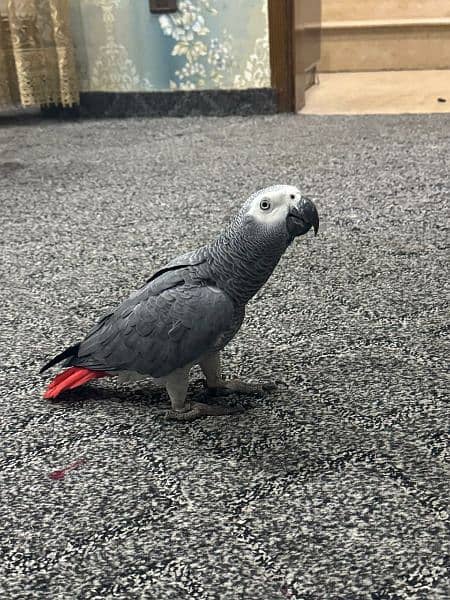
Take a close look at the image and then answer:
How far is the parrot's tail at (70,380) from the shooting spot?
79 centimetres

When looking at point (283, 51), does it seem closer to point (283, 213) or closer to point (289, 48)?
point (289, 48)

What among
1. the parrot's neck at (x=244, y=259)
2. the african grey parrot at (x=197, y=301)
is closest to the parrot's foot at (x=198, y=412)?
the african grey parrot at (x=197, y=301)

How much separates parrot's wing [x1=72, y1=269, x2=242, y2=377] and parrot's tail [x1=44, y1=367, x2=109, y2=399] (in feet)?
0.07

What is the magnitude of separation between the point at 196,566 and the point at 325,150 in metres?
1.55

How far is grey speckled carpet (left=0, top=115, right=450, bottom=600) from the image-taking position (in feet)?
1.92

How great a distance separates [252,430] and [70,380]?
22 centimetres

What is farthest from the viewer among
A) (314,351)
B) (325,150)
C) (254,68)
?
(254,68)

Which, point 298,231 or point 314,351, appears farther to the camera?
point 314,351

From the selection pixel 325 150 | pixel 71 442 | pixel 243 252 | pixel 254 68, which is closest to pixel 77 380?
pixel 71 442

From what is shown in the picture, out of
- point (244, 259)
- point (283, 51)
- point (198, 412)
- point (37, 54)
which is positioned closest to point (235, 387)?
point (198, 412)

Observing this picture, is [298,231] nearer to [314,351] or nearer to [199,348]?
[199,348]

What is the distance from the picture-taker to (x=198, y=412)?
79 cm

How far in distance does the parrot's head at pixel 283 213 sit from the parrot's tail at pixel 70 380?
26 centimetres

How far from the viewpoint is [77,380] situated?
81 centimetres
